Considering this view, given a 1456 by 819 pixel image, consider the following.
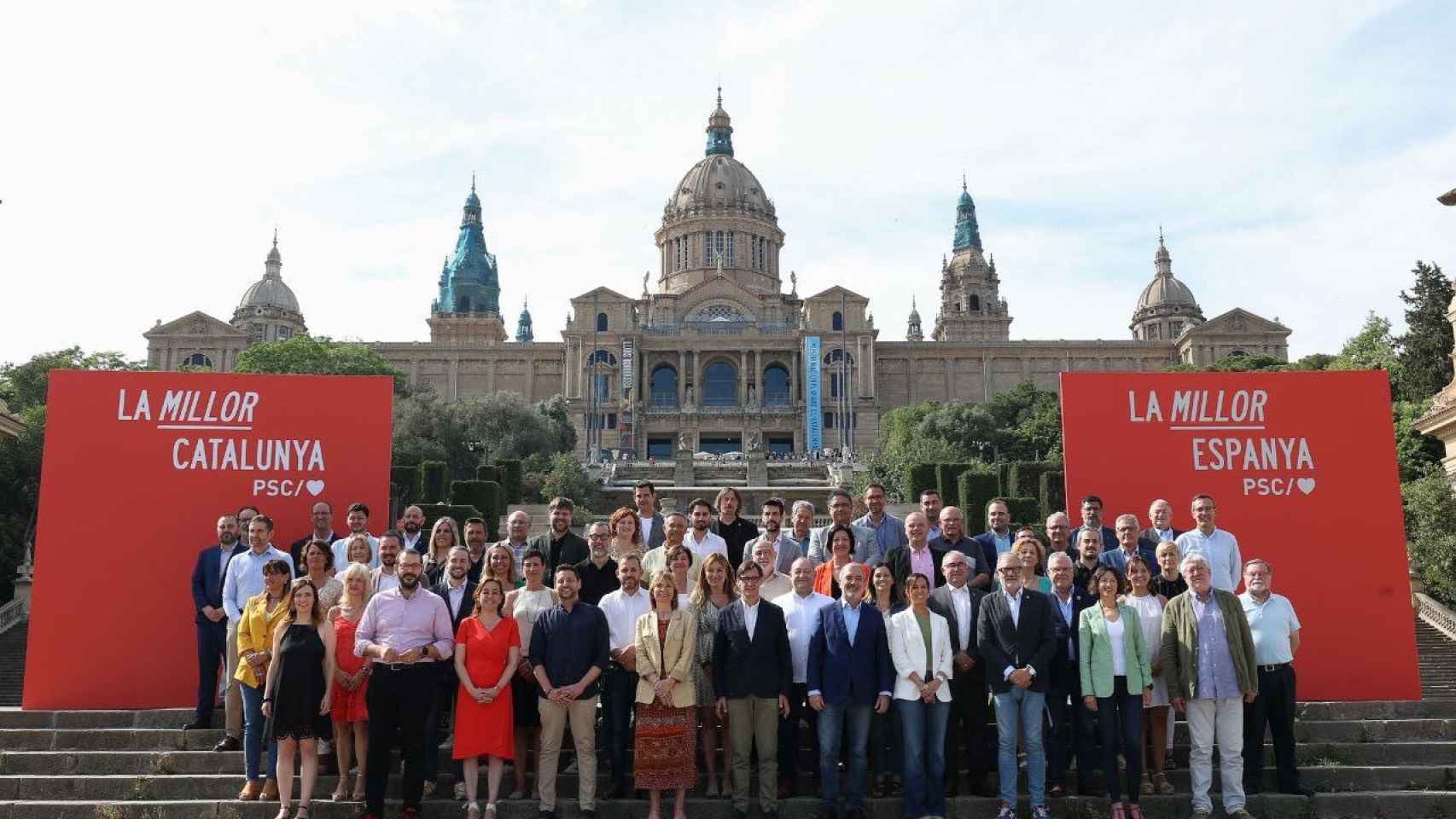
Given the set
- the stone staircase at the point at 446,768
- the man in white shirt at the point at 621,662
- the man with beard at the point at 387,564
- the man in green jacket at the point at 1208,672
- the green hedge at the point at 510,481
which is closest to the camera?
the man in green jacket at the point at 1208,672

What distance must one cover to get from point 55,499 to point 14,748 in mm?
2185

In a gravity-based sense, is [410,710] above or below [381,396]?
below

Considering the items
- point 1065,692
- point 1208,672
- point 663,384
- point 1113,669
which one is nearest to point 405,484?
point 1065,692

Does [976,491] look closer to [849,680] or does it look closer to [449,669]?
[849,680]

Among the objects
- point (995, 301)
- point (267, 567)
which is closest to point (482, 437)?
point (267, 567)

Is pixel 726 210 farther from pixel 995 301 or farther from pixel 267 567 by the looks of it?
pixel 267 567

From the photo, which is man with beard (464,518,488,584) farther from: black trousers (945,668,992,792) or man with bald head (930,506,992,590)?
black trousers (945,668,992,792)

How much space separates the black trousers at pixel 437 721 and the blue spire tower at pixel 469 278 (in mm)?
79674

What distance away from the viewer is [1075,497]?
412 inches

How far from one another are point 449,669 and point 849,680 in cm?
285

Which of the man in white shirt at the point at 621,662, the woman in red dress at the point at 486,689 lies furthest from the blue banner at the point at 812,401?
the woman in red dress at the point at 486,689

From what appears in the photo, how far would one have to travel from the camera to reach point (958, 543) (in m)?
9.19

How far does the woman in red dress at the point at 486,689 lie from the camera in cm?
778

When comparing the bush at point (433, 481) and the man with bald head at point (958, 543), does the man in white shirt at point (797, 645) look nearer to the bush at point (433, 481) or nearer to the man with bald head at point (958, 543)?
the man with bald head at point (958, 543)
